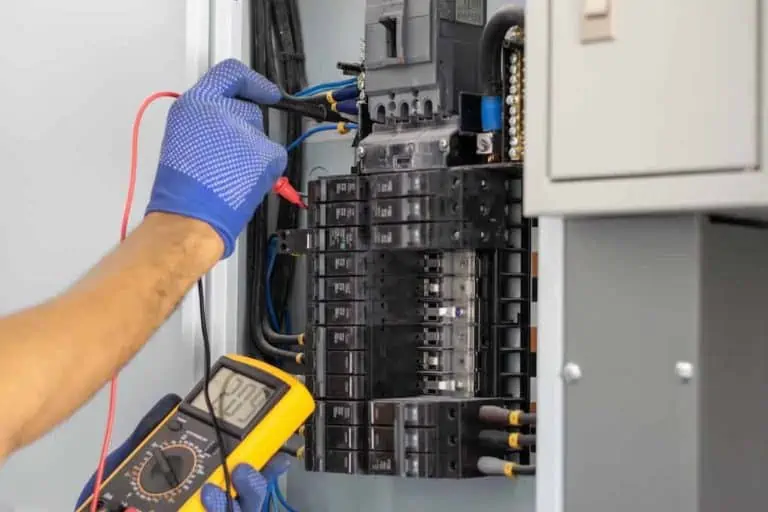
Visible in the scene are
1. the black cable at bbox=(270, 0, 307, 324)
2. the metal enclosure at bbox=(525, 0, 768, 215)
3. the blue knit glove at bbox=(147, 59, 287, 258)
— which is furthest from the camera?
the black cable at bbox=(270, 0, 307, 324)

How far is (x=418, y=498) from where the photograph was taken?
5.17 feet

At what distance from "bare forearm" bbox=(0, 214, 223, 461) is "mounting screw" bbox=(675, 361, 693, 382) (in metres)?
0.51

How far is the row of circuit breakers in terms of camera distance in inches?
53.8

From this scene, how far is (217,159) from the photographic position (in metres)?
1.26

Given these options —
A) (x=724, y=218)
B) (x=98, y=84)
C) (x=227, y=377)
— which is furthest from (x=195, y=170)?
(x=724, y=218)

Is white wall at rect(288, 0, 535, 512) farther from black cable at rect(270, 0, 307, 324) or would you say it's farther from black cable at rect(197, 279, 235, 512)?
black cable at rect(197, 279, 235, 512)

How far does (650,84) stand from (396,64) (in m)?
0.57

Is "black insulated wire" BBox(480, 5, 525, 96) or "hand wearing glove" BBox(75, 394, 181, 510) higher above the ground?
"black insulated wire" BBox(480, 5, 525, 96)

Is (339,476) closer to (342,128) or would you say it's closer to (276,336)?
(276,336)

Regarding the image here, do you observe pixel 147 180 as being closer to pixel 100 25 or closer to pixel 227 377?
pixel 100 25

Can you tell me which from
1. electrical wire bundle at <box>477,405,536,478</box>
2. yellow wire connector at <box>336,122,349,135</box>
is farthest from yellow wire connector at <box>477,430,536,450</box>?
yellow wire connector at <box>336,122,349,135</box>

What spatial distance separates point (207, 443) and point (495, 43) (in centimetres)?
62

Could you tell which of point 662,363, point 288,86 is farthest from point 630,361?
point 288,86

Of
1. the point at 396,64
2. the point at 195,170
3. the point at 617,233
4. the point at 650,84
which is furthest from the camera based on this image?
the point at 396,64
